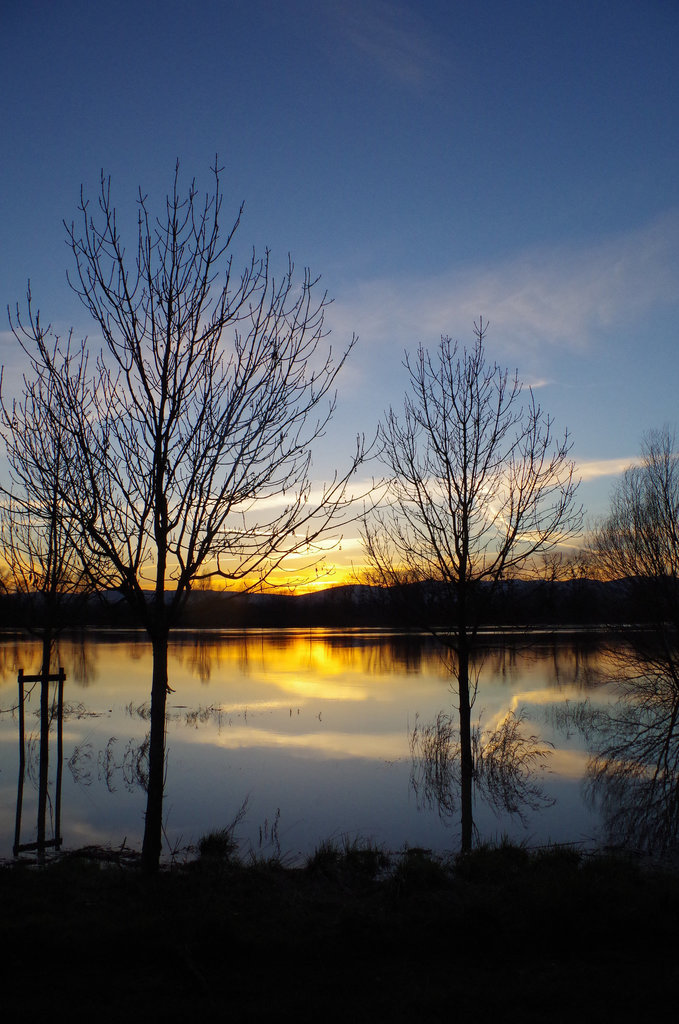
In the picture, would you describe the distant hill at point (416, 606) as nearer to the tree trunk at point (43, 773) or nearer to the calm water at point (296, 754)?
the tree trunk at point (43, 773)

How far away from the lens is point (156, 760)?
7.15 meters

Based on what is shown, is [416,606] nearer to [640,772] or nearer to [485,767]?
[485,767]

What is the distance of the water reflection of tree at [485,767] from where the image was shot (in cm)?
1247

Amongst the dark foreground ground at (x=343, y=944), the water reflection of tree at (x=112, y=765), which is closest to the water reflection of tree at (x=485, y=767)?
the dark foreground ground at (x=343, y=944)

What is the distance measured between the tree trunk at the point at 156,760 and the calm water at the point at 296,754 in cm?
253

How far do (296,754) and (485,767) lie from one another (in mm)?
3737

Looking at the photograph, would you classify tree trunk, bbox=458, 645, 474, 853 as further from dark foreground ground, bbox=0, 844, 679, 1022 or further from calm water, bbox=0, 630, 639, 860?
dark foreground ground, bbox=0, 844, 679, 1022

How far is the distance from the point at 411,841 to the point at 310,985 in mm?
5541

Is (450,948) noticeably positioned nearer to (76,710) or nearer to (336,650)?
(76,710)

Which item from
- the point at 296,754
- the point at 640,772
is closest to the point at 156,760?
the point at 296,754

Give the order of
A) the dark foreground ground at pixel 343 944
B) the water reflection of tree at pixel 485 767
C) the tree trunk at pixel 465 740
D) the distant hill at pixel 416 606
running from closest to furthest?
the dark foreground ground at pixel 343 944 → the distant hill at pixel 416 606 → the tree trunk at pixel 465 740 → the water reflection of tree at pixel 485 767

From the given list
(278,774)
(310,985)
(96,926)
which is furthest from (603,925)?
(278,774)

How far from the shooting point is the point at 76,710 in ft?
72.9

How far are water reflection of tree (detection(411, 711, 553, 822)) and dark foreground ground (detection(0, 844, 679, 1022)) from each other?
4.74 meters
